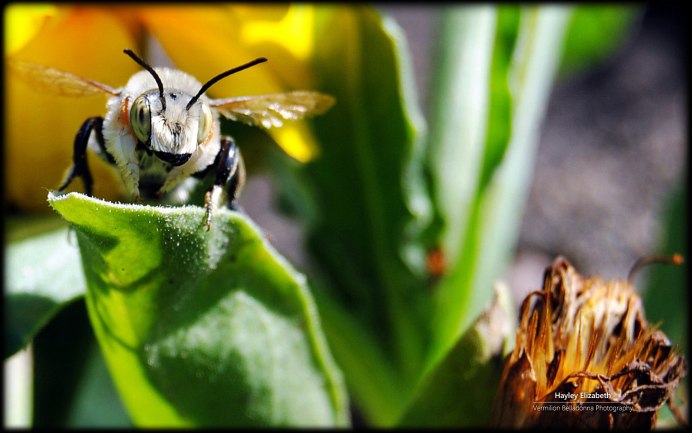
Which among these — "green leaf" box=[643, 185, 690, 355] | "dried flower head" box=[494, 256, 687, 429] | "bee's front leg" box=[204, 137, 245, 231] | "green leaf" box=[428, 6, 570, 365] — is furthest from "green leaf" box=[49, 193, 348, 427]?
"green leaf" box=[643, 185, 690, 355]

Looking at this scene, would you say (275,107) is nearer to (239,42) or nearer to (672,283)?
(239,42)

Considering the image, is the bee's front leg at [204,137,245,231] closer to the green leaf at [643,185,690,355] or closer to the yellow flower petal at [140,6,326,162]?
the yellow flower petal at [140,6,326,162]

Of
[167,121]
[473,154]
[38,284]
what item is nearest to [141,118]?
[167,121]

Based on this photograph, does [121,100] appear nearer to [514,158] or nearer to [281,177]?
[281,177]

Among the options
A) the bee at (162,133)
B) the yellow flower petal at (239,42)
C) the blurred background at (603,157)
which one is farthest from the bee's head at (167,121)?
the blurred background at (603,157)

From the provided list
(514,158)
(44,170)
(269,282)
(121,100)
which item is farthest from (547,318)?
(514,158)
